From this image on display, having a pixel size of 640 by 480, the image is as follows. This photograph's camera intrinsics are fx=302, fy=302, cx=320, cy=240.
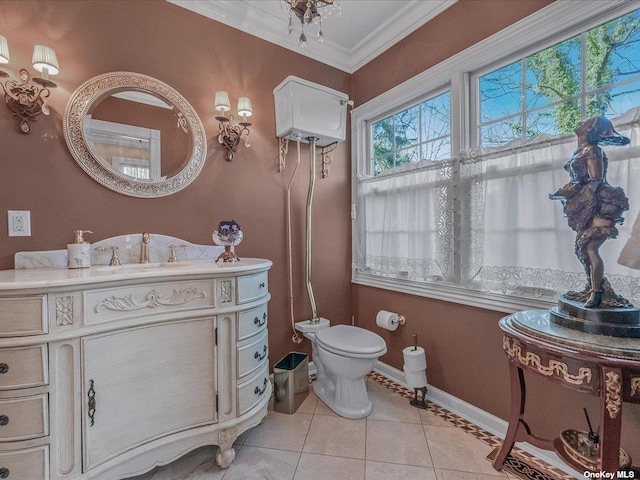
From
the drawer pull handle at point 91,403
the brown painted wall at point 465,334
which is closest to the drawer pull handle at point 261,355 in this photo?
the drawer pull handle at point 91,403

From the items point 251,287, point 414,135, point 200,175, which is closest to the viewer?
point 251,287

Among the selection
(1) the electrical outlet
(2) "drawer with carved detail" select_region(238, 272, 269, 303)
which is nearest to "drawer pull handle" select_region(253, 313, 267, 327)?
(2) "drawer with carved detail" select_region(238, 272, 269, 303)

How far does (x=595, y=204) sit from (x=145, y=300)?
6.04 ft

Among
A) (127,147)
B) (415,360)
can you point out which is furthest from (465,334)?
(127,147)

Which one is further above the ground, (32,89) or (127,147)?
(32,89)

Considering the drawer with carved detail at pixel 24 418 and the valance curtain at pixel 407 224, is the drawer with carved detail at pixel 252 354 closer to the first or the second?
the drawer with carved detail at pixel 24 418

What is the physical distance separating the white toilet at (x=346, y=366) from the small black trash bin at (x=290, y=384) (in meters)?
0.11

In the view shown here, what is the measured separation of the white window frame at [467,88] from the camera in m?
1.44

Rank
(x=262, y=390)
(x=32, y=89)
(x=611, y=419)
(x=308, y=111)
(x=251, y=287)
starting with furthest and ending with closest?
1. (x=308, y=111)
2. (x=262, y=390)
3. (x=251, y=287)
4. (x=32, y=89)
5. (x=611, y=419)

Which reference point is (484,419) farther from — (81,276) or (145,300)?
(81,276)

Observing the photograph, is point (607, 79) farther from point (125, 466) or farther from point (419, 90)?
point (125, 466)

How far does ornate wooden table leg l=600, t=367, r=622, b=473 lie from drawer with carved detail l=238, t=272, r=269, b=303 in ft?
4.61

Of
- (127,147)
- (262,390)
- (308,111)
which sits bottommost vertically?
(262,390)

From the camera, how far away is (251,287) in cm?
159
